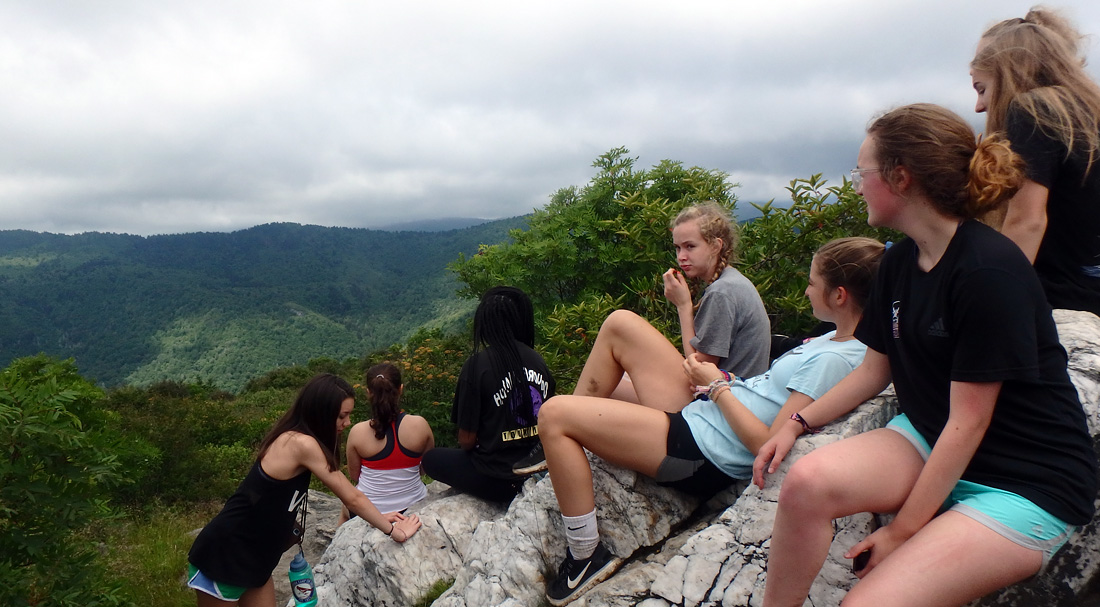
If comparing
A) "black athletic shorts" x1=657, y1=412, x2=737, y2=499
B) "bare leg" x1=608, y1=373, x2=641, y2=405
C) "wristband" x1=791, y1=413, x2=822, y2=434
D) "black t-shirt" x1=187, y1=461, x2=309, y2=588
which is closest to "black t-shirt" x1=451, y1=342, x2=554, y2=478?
"bare leg" x1=608, y1=373, x2=641, y2=405

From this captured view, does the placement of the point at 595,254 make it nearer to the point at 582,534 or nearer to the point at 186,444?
the point at 582,534

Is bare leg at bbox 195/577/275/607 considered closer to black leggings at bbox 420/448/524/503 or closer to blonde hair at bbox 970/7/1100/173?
black leggings at bbox 420/448/524/503

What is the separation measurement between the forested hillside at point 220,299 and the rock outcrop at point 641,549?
159 ft

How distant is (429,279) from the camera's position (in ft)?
459

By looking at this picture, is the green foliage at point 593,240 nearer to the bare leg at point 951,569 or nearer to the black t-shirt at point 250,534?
the black t-shirt at point 250,534

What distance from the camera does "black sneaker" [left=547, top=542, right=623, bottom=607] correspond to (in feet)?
10.0

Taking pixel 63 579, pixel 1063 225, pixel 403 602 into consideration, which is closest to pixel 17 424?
pixel 63 579

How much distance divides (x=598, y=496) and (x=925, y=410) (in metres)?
1.64

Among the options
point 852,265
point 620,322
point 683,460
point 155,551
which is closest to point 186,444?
point 155,551

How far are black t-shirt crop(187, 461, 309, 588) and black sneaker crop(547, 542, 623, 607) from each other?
189 centimetres

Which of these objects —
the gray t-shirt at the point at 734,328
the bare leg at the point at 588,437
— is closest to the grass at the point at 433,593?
the bare leg at the point at 588,437

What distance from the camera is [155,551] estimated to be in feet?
24.0

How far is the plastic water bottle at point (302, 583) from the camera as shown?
3.96 metres

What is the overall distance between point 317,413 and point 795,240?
3898 mm
